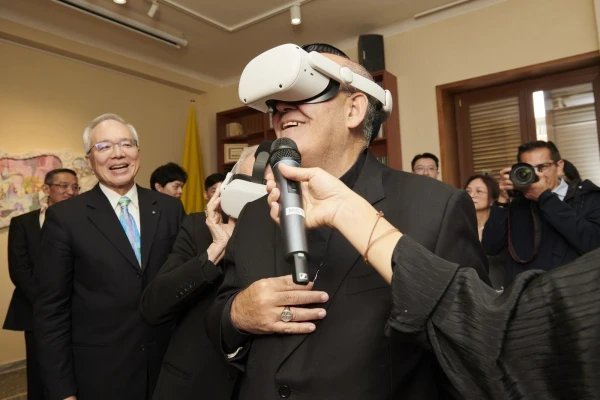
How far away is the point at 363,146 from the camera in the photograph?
3.92 feet

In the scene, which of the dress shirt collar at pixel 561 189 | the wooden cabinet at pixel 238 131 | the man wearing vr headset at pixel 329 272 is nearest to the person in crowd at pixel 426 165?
the dress shirt collar at pixel 561 189

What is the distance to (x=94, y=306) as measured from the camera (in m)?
1.70

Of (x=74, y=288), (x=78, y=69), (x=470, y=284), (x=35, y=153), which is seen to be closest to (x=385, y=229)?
(x=470, y=284)

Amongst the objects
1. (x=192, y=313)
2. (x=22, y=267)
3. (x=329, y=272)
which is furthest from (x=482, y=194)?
(x=22, y=267)

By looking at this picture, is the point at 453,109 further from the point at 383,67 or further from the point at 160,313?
the point at 160,313

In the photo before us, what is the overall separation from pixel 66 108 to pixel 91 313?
3817 mm

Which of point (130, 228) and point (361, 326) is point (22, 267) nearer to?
point (130, 228)

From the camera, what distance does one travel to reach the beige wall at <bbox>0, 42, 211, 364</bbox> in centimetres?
431

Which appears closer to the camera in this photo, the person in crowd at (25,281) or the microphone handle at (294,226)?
the microphone handle at (294,226)

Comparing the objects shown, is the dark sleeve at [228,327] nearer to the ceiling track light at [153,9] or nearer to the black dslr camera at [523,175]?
the black dslr camera at [523,175]

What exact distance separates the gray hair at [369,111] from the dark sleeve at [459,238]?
12.2 inches

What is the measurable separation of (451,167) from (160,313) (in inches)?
144

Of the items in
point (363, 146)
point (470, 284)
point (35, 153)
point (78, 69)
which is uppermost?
point (78, 69)

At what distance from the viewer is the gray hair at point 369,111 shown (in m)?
1.14
